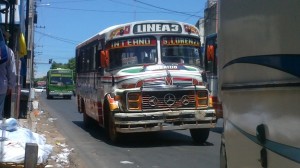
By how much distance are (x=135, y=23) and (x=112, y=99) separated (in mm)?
2062

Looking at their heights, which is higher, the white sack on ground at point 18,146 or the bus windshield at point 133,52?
the bus windshield at point 133,52

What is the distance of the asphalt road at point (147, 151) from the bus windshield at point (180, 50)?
7.02 feet

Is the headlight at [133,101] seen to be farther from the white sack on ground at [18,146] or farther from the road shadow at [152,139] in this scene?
the white sack on ground at [18,146]

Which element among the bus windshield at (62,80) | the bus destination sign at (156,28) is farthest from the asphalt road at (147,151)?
the bus windshield at (62,80)

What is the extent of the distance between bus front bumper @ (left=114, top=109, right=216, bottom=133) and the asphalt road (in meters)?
0.51

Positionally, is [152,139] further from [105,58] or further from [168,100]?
[105,58]

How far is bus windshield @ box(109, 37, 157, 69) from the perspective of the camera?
13.0 meters

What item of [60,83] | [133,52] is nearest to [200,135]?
[133,52]

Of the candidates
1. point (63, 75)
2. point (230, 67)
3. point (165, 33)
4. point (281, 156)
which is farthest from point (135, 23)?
point (63, 75)

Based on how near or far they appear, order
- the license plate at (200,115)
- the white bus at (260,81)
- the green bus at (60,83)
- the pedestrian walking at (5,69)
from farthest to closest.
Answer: the green bus at (60,83) < the license plate at (200,115) < the pedestrian walking at (5,69) < the white bus at (260,81)

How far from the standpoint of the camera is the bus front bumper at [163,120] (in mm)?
12086

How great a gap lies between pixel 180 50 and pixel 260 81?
32.8 ft

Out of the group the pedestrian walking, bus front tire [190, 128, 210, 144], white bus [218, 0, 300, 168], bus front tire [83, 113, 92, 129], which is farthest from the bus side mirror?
white bus [218, 0, 300, 168]

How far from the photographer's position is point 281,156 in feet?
10.2
